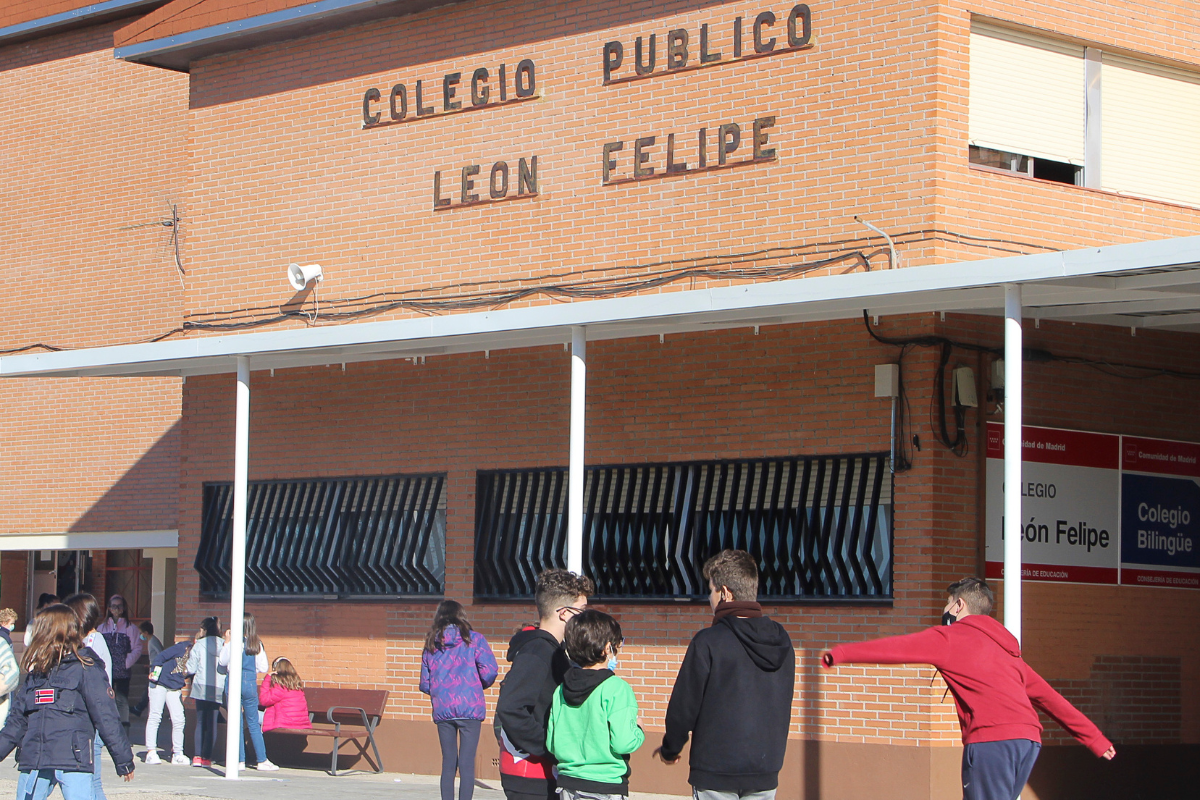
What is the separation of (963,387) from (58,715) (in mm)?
6753

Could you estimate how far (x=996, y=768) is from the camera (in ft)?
21.9

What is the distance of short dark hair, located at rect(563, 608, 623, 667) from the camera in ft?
20.8

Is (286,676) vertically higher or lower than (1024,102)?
lower

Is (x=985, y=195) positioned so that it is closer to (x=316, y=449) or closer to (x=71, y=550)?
(x=316, y=449)

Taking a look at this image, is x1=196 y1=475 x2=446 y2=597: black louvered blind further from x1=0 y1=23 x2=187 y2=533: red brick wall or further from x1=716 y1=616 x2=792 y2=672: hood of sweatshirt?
x1=716 y1=616 x2=792 y2=672: hood of sweatshirt

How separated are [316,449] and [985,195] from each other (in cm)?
717

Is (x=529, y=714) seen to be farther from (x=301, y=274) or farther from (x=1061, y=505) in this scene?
(x=301, y=274)

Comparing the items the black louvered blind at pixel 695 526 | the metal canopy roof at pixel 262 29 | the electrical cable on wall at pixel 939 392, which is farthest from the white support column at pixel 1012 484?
the metal canopy roof at pixel 262 29

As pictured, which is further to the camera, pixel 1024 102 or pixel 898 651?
pixel 1024 102

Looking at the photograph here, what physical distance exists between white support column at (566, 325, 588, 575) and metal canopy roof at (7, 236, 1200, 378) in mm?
216

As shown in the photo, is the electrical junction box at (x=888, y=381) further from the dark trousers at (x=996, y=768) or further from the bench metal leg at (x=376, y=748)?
the bench metal leg at (x=376, y=748)

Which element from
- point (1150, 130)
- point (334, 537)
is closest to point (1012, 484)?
point (1150, 130)

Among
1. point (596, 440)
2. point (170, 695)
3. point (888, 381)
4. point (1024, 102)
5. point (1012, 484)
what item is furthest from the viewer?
point (170, 695)

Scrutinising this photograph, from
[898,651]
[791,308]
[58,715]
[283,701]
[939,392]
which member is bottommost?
[283,701]
